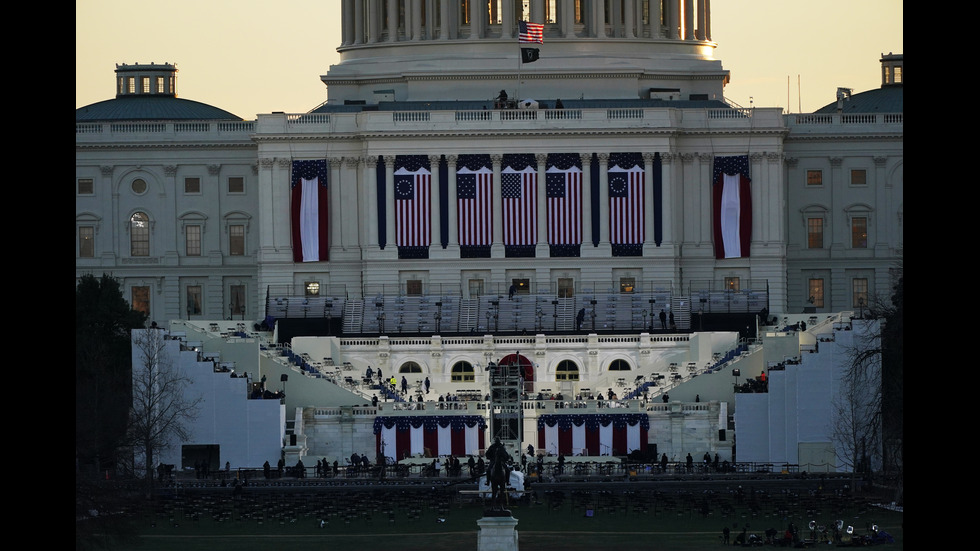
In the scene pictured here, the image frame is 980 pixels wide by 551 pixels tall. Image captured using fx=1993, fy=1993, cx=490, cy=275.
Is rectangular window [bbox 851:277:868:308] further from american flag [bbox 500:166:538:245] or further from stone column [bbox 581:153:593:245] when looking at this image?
american flag [bbox 500:166:538:245]

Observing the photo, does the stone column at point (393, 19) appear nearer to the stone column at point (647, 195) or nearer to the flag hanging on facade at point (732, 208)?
the stone column at point (647, 195)

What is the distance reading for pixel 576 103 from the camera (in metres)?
144

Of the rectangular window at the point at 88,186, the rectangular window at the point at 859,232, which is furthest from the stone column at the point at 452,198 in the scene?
the rectangular window at the point at 859,232

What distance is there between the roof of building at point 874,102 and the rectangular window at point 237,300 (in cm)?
4763

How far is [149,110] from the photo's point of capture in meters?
156

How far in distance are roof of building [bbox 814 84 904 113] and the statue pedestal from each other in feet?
319

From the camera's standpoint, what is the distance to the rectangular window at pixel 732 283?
137m

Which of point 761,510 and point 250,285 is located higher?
point 250,285

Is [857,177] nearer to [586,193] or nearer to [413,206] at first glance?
[586,193]

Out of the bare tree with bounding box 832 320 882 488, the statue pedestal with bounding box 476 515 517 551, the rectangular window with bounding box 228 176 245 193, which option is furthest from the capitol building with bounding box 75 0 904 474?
the statue pedestal with bounding box 476 515 517 551
